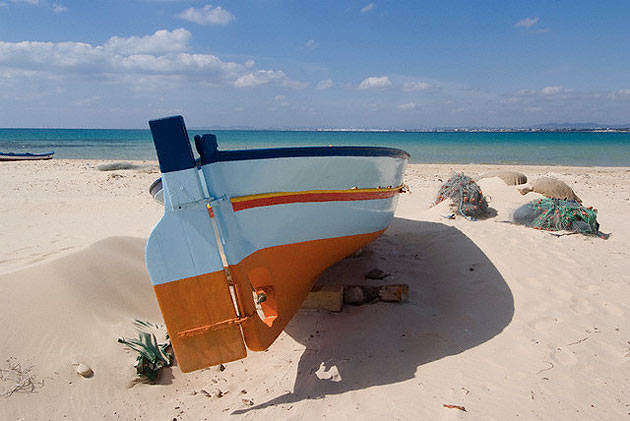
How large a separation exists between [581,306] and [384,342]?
2090 millimetres

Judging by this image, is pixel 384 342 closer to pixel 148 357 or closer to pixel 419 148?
pixel 148 357

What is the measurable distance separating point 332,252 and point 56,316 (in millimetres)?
2614

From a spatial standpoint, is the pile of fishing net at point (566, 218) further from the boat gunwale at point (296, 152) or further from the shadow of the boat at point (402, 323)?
the boat gunwale at point (296, 152)

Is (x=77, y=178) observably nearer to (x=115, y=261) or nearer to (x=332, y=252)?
(x=115, y=261)

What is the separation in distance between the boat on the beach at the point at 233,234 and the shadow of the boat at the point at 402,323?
0.51 meters

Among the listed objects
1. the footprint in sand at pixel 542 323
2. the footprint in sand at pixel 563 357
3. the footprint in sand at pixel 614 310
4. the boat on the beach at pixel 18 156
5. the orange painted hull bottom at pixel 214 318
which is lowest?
the footprint in sand at pixel 614 310

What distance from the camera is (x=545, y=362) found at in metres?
3.16

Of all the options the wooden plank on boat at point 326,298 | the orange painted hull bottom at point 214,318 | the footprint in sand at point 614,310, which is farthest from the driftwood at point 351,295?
the footprint in sand at point 614,310

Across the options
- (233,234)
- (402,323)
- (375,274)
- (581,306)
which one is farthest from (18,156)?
(581,306)

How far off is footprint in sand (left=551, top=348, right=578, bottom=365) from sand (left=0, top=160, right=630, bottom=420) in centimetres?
2

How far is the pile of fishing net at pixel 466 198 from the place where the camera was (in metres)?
8.09

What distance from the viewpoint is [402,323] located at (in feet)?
12.7

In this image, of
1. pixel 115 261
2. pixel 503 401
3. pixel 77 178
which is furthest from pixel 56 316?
pixel 77 178

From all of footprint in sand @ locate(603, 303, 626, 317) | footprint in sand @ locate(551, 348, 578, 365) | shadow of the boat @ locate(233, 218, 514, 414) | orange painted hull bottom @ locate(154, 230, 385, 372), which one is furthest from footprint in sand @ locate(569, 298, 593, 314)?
orange painted hull bottom @ locate(154, 230, 385, 372)
